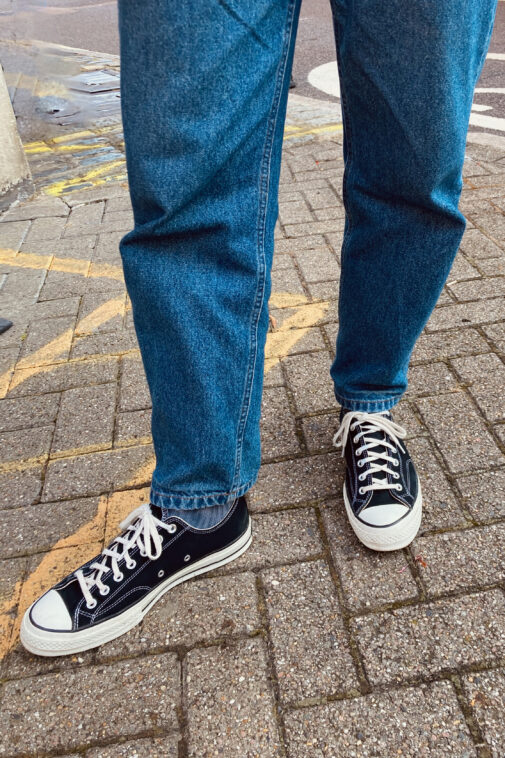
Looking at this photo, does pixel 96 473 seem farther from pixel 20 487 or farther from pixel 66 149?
pixel 66 149

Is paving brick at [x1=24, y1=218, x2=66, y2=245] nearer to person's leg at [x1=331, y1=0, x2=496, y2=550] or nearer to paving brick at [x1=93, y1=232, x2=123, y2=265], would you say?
paving brick at [x1=93, y1=232, x2=123, y2=265]

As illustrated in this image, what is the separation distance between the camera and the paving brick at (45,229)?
330cm

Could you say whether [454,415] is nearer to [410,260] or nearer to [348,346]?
[348,346]

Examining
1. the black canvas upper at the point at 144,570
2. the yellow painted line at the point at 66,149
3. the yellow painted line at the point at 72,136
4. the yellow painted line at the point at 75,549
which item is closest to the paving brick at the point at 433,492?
the black canvas upper at the point at 144,570

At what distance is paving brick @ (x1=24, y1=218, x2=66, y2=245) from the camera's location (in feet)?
10.8

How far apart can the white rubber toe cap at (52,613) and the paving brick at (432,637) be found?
610 millimetres

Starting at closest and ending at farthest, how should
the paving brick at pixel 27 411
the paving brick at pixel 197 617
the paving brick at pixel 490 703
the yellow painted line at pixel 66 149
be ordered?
the paving brick at pixel 490 703
the paving brick at pixel 197 617
the paving brick at pixel 27 411
the yellow painted line at pixel 66 149

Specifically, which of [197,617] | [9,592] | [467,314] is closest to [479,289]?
[467,314]

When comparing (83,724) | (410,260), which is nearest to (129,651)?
(83,724)

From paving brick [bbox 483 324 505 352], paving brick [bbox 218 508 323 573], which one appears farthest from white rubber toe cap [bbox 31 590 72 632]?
paving brick [bbox 483 324 505 352]

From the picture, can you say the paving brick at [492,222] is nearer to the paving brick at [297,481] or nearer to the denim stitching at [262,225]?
the paving brick at [297,481]

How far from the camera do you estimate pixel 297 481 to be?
1.75 meters

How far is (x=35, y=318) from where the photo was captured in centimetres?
265

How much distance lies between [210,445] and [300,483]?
19.0 inches
